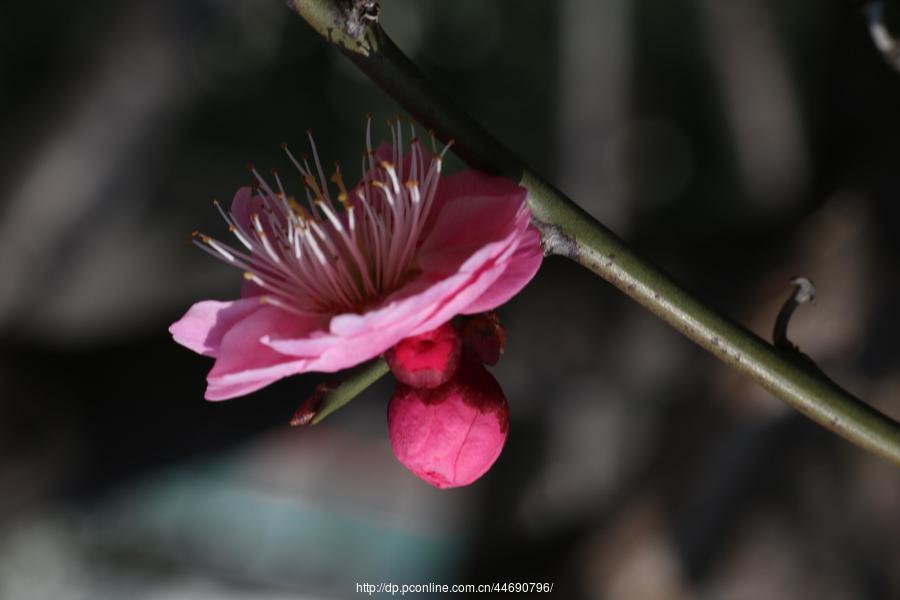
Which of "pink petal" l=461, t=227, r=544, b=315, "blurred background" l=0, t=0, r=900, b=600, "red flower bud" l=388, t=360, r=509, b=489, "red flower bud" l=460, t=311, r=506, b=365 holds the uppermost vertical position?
"pink petal" l=461, t=227, r=544, b=315

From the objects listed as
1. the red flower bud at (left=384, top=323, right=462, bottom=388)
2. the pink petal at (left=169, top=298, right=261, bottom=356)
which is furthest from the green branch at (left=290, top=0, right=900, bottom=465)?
the pink petal at (left=169, top=298, right=261, bottom=356)

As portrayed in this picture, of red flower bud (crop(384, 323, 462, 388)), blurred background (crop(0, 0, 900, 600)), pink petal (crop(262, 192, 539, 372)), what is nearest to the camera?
pink petal (crop(262, 192, 539, 372))

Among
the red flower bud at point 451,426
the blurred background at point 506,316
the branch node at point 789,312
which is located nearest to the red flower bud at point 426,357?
the red flower bud at point 451,426

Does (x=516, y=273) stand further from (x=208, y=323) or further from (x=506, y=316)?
(x=506, y=316)

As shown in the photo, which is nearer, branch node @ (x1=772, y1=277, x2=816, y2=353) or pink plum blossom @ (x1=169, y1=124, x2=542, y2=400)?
pink plum blossom @ (x1=169, y1=124, x2=542, y2=400)

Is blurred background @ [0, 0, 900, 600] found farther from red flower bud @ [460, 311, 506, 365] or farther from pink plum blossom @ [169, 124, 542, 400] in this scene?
red flower bud @ [460, 311, 506, 365]

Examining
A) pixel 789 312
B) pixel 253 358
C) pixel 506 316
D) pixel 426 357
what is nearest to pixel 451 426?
pixel 426 357

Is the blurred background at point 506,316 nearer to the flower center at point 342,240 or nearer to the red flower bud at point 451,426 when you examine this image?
the flower center at point 342,240
